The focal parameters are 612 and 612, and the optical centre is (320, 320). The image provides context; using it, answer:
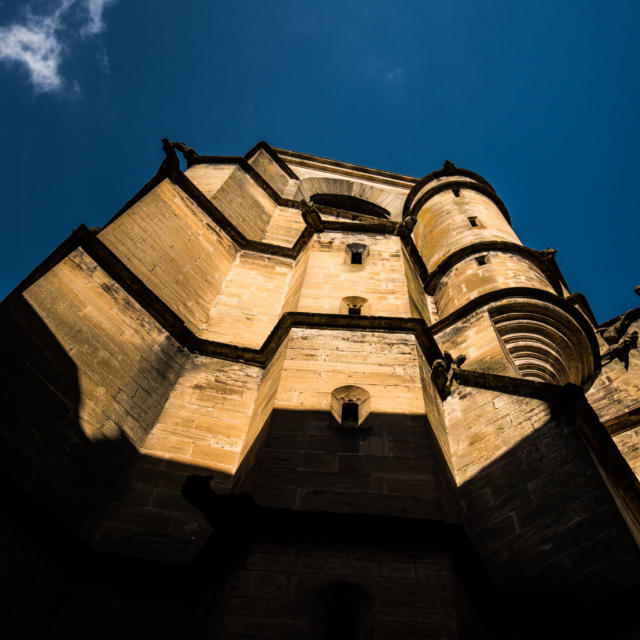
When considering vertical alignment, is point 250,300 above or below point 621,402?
above

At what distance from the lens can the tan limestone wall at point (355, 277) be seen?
26.5 ft

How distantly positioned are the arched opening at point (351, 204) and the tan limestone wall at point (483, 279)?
7711 millimetres

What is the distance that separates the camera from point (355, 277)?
898 cm

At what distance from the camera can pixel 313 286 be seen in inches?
337

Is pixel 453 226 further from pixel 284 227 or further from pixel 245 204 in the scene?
pixel 245 204

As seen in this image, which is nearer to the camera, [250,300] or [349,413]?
[349,413]

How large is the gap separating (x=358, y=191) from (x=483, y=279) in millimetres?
9835

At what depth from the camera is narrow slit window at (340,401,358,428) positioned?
5574 millimetres

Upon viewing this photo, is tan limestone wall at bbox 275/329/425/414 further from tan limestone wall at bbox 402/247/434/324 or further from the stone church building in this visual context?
tan limestone wall at bbox 402/247/434/324

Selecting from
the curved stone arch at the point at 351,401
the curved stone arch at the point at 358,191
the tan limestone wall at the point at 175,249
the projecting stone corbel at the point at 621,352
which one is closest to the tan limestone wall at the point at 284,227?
the tan limestone wall at the point at 175,249

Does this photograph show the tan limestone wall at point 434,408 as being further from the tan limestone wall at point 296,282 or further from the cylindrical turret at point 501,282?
the tan limestone wall at point 296,282

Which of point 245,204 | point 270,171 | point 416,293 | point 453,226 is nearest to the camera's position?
point 416,293

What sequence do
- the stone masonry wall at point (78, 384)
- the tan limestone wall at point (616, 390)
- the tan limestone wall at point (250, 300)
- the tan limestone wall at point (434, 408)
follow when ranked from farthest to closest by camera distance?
the tan limestone wall at point (616, 390) < the tan limestone wall at point (250, 300) < the tan limestone wall at point (434, 408) < the stone masonry wall at point (78, 384)

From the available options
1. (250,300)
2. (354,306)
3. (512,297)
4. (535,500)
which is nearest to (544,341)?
(512,297)
